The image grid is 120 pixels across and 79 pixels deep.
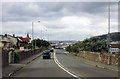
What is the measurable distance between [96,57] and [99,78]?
31674 millimetres

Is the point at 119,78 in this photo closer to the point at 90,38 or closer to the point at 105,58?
the point at 105,58

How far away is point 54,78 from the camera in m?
21.8

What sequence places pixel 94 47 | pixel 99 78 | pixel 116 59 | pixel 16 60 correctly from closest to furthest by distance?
pixel 99 78
pixel 116 59
pixel 16 60
pixel 94 47

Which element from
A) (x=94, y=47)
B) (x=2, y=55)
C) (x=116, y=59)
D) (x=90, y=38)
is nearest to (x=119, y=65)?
(x=116, y=59)

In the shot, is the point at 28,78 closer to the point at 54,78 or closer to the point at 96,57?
the point at 54,78

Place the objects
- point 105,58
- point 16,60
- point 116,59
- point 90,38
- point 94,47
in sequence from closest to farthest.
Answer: point 116,59 → point 105,58 → point 16,60 → point 94,47 → point 90,38

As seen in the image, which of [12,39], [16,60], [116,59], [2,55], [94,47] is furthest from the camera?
[12,39]

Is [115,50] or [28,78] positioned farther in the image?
[115,50]

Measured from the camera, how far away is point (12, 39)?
409 ft

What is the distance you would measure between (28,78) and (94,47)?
5092 cm

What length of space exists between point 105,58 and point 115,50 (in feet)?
14.6

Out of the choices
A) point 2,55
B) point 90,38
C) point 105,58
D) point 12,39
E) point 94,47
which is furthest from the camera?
point 12,39

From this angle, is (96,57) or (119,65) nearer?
(119,65)

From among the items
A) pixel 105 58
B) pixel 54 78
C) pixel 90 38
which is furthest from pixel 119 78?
pixel 90 38
